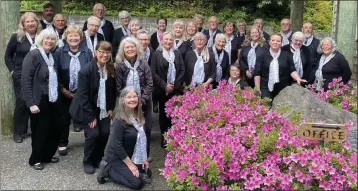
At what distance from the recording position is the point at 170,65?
619 cm

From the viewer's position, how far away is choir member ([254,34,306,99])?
21.7ft

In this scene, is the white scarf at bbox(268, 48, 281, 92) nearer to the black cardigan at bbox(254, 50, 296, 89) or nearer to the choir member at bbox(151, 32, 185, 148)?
the black cardigan at bbox(254, 50, 296, 89)

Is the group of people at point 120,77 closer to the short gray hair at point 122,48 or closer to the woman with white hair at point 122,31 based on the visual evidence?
the short gray hair at point 122,48

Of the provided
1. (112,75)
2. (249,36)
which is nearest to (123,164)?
(112,75)

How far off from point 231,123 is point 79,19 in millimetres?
12640

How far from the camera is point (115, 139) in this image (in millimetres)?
4855

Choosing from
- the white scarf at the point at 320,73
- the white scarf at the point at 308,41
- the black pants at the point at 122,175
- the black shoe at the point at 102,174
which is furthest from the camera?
the white scarf at the point at 308,41

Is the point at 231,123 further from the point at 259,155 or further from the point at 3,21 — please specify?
the point at 3,21

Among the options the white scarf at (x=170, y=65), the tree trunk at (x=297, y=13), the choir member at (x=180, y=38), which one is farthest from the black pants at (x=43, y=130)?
the tree trunk at (x=297, y=13)

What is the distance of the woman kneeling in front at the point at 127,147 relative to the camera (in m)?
4.86

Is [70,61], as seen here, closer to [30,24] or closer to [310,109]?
[30,24]

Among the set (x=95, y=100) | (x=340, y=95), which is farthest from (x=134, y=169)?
(x=340, y=95)

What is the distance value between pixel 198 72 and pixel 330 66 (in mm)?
1834

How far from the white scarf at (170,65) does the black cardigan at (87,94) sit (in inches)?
45.3
